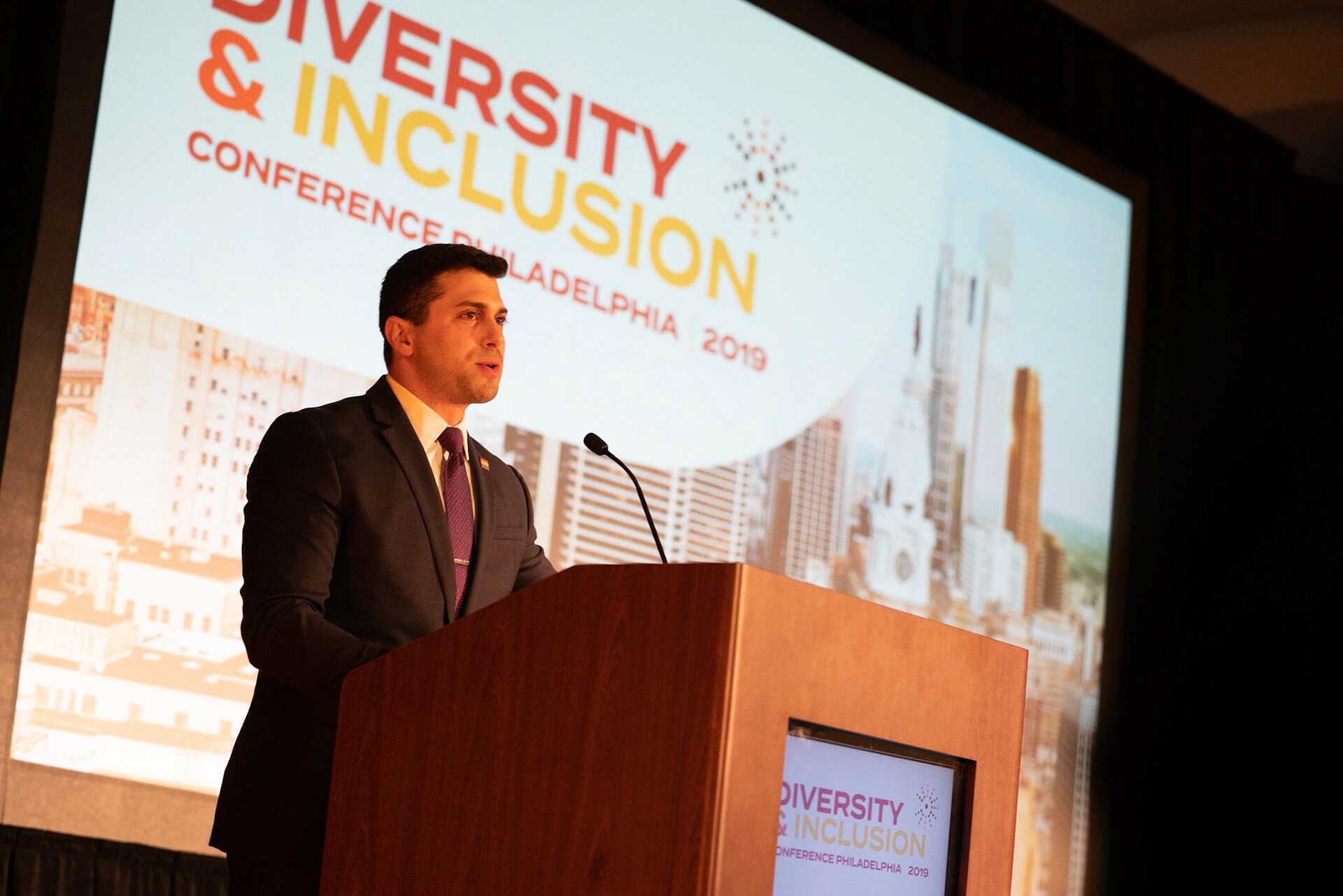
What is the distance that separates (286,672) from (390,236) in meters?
1.92

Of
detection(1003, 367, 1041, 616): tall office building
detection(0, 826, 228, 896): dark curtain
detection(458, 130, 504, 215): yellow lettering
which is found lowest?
detection(0, 826, 228, 896): dark curtain

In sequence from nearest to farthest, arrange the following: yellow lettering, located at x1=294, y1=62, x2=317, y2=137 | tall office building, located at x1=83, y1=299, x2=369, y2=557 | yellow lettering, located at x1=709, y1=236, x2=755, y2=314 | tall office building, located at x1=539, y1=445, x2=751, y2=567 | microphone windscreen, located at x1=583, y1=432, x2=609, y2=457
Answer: microphone windscreen, located at x1=583, y1=432, x2=609, y2=457
tall office building, located at x1=83, y1=299, x2=369, y2=557
yellow lettering, located at x1=294, y1=62, x2=317, y2=137
tall office building, located at x1=539, y1=445, x2=751, y2=567
yellow lettering, located at x1=709, y1=236, x2=755, y2=314

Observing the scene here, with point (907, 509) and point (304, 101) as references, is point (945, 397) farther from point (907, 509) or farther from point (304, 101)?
point (304, 101)

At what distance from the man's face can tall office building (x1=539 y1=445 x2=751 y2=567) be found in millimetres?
1619

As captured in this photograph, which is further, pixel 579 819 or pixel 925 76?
pixel 925 76

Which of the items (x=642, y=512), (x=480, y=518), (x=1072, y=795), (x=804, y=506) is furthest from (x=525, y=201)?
(x=1072, y=795)

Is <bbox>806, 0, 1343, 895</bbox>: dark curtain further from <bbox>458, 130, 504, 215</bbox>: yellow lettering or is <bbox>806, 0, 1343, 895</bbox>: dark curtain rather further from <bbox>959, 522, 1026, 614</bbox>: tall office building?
<bbox>458, 130, 504, 215</bbox>: yellow lettering

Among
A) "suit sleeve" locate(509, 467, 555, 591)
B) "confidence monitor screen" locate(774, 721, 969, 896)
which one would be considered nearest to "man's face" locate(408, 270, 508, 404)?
"suit sleeve" locate(509, 467, 555, 591)

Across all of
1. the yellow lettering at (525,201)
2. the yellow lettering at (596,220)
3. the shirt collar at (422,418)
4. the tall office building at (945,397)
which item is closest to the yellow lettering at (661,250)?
the yellow lettering at (596,220)

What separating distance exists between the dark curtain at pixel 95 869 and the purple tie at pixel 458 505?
4.83ft

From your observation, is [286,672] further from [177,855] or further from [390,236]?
[390,236]

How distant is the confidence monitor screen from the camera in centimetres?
157

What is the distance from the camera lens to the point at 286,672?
178 centimetres

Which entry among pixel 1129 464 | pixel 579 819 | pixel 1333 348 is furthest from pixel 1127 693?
pixel 579 819
